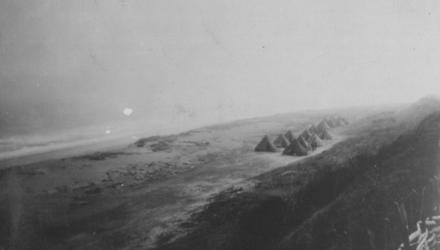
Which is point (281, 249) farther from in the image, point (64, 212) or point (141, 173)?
point (141, 173)

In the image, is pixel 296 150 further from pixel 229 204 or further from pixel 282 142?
pixel 229 204

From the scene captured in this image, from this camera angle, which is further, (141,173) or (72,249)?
(141,173)

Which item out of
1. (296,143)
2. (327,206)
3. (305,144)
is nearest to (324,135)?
(305,144)

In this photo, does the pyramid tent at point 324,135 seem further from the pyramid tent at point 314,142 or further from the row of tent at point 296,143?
the pyramid tent at point 314,142

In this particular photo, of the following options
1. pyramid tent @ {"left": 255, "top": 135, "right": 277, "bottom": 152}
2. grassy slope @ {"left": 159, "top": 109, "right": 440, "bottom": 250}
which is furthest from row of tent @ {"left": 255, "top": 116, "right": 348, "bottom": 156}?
grassy slope @ {"left": 159, "top": 109, "right": 440, "bottom": 250}

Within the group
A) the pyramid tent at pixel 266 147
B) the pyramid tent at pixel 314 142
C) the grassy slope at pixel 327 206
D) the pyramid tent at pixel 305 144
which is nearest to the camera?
the grassy slope at pixel 327 206

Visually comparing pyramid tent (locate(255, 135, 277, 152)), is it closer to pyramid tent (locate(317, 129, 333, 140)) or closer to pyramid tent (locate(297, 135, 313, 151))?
pyramid tent (locate(297, 135, 313, 151))

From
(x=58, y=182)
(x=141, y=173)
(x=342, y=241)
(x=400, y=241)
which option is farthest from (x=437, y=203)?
(x=58, y=182)

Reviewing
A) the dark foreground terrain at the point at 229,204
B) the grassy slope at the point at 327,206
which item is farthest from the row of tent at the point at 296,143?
the grassy slope at the point at 327,206
